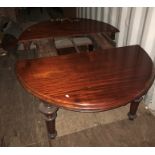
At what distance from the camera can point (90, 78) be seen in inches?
44.1

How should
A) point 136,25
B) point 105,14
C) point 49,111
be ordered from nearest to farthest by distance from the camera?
point 49,111, point 136,25, point 105,14

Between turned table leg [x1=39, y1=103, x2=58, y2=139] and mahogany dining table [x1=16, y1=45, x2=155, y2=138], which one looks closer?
mahogany dining table [x1=16, y1=45, x2=155, y2=138]

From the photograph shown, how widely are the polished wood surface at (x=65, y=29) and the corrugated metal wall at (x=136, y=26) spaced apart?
0.30ft

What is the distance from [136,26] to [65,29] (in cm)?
58

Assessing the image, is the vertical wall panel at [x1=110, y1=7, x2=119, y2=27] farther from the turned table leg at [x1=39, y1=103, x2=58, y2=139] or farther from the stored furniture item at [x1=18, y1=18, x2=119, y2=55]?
the turned table leg at [x1=39, y1=103, x2=58, y2=139]

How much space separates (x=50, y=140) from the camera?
1.39 meters

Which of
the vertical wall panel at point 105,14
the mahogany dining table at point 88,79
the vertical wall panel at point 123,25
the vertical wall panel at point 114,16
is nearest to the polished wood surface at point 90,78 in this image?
the mahogany dining table at point 88,79

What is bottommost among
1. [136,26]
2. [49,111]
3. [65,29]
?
[49,111]

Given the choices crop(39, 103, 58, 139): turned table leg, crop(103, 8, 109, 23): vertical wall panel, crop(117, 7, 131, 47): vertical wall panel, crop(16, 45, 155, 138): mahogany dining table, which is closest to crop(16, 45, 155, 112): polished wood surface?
crop(16, 45, 155, 138): mahogany dining table

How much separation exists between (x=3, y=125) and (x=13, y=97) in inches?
12.5

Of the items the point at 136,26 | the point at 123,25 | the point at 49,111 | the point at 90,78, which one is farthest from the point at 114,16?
the point at 49,111

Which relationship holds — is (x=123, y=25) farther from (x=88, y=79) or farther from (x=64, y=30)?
(x=88, y=79)

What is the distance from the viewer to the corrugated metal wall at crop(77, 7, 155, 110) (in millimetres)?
1346

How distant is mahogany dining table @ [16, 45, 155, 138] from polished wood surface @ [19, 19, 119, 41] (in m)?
0.40
